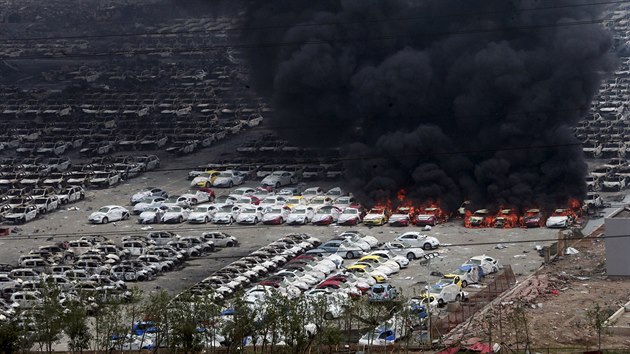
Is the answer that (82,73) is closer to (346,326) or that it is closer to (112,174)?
(112,174)

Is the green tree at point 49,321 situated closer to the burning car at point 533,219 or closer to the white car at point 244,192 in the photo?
the burning car at point 533,219

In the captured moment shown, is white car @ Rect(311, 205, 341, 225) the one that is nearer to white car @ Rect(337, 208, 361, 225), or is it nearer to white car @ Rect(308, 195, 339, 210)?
white car @ Rect(337, 208, 361, 225)

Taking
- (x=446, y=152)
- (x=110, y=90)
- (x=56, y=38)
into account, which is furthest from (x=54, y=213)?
(x=56, y=38)

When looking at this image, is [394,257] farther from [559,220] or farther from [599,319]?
[599,319]

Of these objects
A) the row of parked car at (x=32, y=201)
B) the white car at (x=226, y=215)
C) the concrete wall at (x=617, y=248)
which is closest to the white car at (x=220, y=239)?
the white car at (x=226, y=215)

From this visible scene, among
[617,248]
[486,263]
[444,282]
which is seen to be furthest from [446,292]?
[617,248]

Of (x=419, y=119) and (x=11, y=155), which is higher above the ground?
(x=419, y=119)
